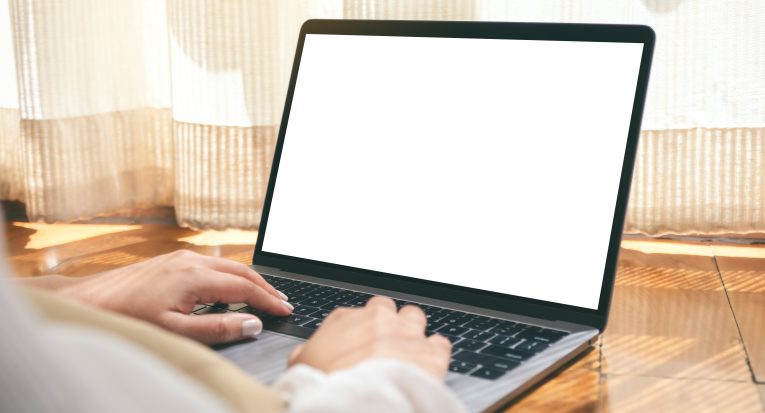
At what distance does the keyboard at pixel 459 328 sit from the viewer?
61cm

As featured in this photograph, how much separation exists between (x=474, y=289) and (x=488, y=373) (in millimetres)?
174

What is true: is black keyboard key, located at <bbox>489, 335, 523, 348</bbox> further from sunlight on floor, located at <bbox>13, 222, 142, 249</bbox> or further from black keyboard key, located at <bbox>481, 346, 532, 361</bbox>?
sunlight on floor, located at <bbox>13, 222, 142, 249</bbox>

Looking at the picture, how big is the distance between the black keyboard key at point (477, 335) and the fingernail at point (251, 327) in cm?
16

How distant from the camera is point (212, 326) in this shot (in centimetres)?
65

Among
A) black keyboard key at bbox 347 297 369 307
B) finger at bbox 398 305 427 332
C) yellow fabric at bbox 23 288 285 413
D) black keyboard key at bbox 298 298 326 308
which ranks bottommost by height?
black keyboard key at bbox 298 298 326 308

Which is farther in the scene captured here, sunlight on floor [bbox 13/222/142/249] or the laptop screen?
sunlight on floor [bbox 13/222/142/249]

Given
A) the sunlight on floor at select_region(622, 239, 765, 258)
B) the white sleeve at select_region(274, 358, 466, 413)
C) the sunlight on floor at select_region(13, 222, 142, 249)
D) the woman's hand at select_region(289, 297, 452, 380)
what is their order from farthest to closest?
the sunlight on floor at select_region(13, 222, 142, 249) < the sunlight on floor at select_region(622, 239, 765, 258) < the woman's hand at select_region(289, 297, 452, 380) < the white sleeve at select_region(274, 358, 466, 413)

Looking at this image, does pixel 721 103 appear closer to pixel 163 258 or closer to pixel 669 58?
pixel 669 58

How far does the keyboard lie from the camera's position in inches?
23.8

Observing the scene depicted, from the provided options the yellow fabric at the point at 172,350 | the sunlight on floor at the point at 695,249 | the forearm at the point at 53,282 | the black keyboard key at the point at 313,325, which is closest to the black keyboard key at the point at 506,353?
the black keyboard key at the point at 313,325

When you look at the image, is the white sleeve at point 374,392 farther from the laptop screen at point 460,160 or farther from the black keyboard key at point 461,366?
the laptop screen at point 460,160

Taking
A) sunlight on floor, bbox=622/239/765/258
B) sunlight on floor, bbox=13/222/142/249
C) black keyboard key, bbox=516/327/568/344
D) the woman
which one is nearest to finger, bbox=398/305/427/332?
the woman

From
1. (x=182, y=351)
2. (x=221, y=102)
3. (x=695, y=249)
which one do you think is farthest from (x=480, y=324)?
(x=221, y=102)

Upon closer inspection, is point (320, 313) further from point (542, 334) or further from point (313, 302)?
point (542, 334)
